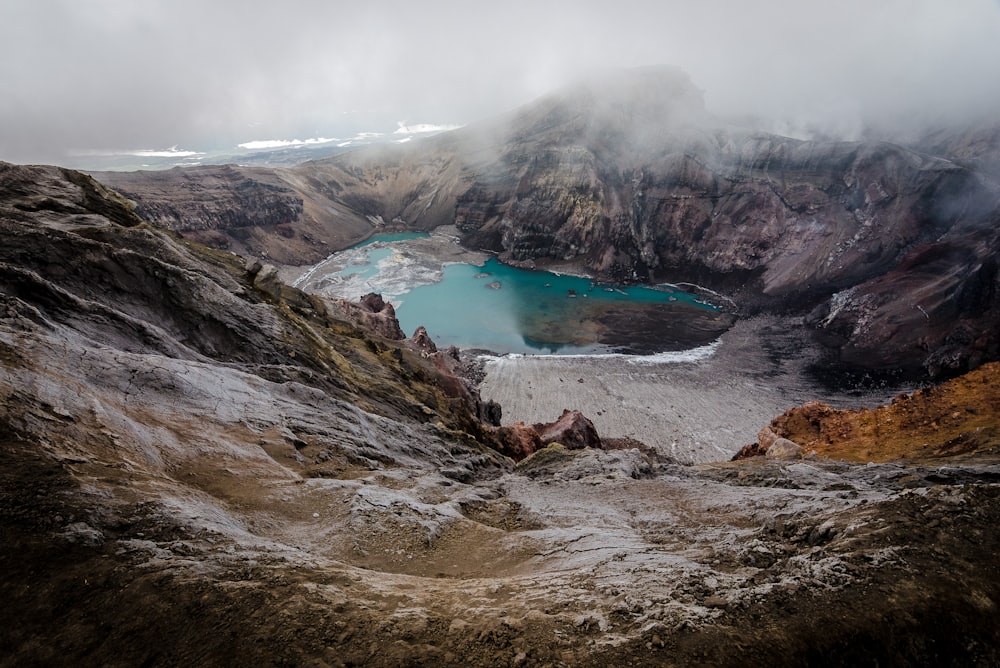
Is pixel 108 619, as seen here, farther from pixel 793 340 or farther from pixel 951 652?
pixel 793 340

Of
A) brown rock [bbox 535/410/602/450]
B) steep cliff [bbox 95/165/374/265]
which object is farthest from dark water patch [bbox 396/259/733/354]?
steep cliff [bbox 95/165/374/265]

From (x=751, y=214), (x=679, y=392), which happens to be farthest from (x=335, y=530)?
(x=751, y=214)

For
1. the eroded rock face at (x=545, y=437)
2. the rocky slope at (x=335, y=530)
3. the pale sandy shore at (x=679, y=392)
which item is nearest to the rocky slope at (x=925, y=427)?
the rocky slope at (x=335, y=530)

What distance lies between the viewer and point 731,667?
5816 mm

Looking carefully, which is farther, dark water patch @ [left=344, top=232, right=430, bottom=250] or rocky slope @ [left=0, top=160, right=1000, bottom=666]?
dark water patch @ [left=344, top=232, right=430, bottom=250]

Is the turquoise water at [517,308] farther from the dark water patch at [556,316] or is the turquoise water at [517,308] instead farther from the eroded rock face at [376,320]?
the eroded rock face at [376,320]

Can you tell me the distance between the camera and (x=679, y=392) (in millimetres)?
57000

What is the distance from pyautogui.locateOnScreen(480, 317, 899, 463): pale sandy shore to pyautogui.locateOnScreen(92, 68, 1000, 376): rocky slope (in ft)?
32.4

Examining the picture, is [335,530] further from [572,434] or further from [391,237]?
[391,237]

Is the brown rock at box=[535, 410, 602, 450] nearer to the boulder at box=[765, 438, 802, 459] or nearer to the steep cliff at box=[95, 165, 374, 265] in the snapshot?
the boulder at box=[765, 438, 802, 459]

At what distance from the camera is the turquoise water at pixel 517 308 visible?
77438 mm

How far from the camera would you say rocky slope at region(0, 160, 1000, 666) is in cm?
606

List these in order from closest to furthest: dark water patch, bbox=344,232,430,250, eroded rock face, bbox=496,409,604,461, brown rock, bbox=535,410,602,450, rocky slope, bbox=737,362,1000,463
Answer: rocky slope, bbox=737,362,1000,463 → eroded rock face, bbox=496,409,604,461 → brown rock, bbox=535,410,602,450 → dark water patch, bbox=344,232,430,250

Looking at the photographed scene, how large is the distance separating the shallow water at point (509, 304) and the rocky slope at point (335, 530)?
57.1 meters
